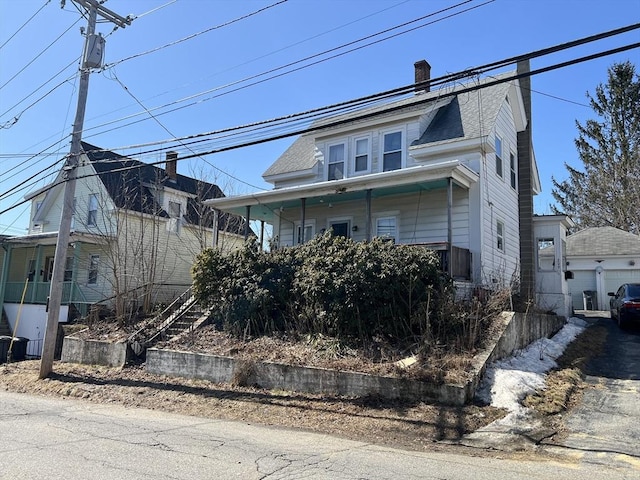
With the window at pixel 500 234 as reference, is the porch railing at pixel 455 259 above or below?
below

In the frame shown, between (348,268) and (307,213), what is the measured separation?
769 centimetres

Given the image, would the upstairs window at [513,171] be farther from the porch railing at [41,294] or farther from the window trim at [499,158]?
the porch railing at [41,294]

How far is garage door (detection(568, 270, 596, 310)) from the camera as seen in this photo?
24.6 m

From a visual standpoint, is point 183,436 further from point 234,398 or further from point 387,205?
point 387,205

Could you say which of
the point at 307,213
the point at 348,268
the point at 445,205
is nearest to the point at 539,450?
the point at 348,268

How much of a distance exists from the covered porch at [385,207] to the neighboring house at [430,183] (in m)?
0.03

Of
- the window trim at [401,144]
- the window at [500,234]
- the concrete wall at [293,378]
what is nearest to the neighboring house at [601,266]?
the window at [500,234]

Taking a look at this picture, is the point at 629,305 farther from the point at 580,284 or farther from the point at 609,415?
the point at 580,284

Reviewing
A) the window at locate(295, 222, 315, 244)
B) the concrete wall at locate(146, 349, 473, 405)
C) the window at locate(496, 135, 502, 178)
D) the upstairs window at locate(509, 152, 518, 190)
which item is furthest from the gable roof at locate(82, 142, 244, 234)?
the upstairs window at locate(509, 152, 518, 190)

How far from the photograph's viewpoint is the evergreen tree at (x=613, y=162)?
1330 inches

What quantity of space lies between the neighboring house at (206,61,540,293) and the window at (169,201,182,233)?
604 cm

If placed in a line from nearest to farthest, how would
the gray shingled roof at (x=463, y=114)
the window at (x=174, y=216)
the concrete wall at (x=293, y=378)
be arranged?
the concrete wall at (x=293, y=378) < the gray shingled roof at (x=463, y=114) < the window at (x=174, y=216)

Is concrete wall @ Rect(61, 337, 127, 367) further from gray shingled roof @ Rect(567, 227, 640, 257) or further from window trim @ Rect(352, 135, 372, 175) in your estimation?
gray shingled roof @ Rect(567, 227, 640, 257)

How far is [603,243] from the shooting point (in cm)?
2469
